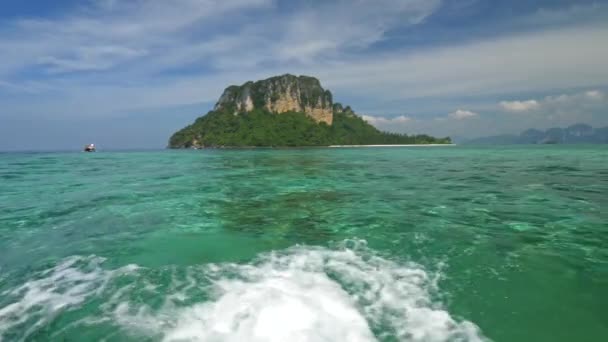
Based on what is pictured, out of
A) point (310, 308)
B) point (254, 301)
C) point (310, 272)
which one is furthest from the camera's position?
point (310, 272)

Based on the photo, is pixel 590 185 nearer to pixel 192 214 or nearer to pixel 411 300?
pixel 411 300

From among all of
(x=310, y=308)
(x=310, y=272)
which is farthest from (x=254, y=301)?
A: (x=310, y=272)

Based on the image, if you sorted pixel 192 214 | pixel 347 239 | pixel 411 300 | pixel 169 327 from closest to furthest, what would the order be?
1. pixel 169 327
2. pixel 411 300
3. pixel 347 239
4. pixel 192 214

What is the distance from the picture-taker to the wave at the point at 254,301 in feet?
15.3

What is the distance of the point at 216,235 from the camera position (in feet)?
30.8

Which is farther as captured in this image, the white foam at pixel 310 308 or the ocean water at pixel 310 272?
the ocean water at pixel 310 272

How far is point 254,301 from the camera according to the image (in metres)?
5.53

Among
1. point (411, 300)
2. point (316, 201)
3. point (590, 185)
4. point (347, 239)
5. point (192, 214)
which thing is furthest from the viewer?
point (590, 185)

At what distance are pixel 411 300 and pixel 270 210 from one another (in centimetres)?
772

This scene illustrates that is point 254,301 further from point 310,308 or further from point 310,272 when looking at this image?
point 310,272

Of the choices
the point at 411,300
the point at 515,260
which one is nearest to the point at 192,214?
the point at 411,300

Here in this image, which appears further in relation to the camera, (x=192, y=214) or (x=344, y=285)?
(x=192, y=214)

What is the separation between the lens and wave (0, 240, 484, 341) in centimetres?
467

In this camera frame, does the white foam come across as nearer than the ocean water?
Yes
